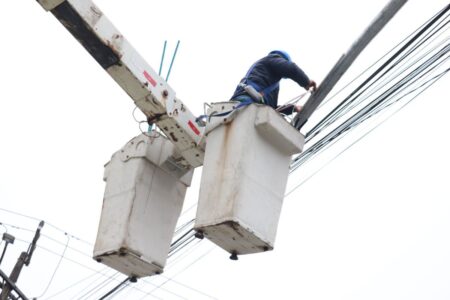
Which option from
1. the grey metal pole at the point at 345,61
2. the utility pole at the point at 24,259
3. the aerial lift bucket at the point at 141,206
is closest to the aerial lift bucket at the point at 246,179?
the grey metal pole at the point at 345,61

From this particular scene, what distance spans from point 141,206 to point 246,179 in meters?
1.60

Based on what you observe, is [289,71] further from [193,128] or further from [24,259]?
[24,259]

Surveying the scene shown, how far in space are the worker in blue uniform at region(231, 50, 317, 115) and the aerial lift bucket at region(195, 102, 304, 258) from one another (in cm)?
46

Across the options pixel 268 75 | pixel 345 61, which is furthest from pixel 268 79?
pixel 345 61

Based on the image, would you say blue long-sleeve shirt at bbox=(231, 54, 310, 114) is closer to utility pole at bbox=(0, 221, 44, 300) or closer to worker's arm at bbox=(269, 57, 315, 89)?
worker's arm at bbox=(269, 57, 315, 89)

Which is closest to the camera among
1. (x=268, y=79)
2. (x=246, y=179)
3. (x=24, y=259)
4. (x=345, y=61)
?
(x=345, y=61)

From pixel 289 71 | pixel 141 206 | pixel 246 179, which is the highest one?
pixel 289 71

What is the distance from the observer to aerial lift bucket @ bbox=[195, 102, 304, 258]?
6184 mm

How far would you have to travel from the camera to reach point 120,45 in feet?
22.9

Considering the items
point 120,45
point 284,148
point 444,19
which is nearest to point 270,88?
point 284,148

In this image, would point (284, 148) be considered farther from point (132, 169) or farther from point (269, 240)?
point (132, 169)

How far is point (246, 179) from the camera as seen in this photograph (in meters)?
6.24

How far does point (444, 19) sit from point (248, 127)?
1.74 metres

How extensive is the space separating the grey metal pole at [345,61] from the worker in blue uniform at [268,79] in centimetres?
19
